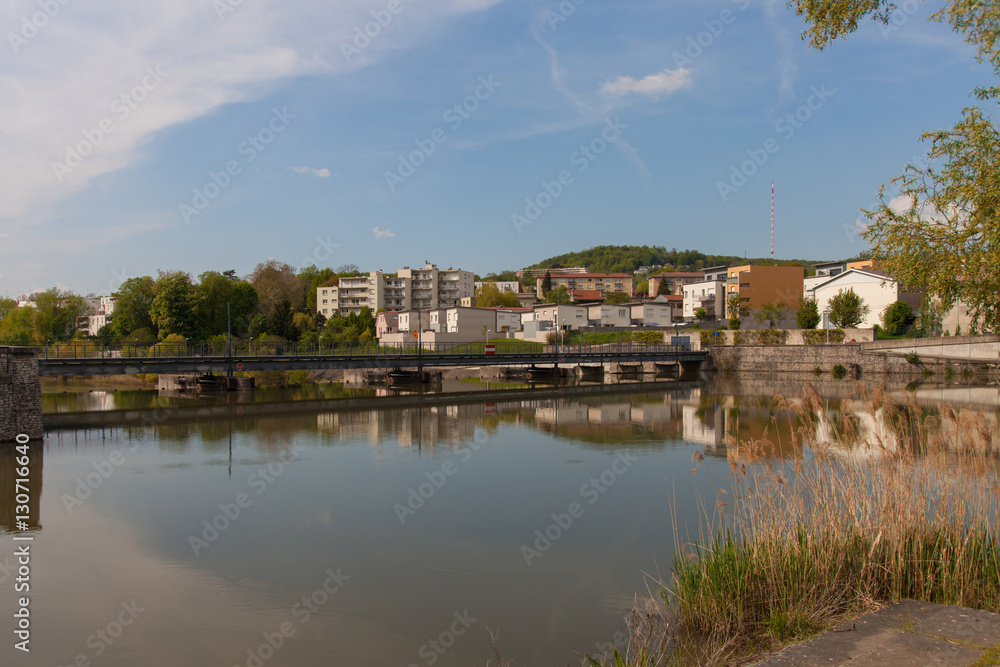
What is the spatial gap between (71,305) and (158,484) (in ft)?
242

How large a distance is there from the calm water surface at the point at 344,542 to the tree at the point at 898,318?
110ft

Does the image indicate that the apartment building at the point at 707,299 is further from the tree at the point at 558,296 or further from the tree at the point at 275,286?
the tree at the point at 275,286

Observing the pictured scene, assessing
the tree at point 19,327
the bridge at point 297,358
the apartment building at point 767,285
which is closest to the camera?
the bridge at point 297,358

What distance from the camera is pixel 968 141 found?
7.24m

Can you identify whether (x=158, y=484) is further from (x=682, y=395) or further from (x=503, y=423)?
(x=682, y=395)

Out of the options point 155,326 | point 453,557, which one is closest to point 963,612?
point 453,557

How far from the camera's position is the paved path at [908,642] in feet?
14.0

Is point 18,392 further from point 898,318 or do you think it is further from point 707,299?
point 707,299

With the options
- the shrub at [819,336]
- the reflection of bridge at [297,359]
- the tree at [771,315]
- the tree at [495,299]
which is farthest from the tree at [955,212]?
the tree at [495,299]

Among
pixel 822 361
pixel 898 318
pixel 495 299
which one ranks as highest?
pixel 495 299

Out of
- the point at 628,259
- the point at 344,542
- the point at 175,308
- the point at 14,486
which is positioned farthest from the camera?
the point at 628,259

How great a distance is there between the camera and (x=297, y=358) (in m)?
36.6

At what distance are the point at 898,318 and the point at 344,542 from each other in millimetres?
49585

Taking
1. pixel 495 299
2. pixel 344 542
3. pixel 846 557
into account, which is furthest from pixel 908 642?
pixel 495 299
